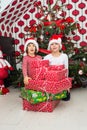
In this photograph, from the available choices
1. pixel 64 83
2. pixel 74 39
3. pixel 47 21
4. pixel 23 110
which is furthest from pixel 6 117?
pixel 74 39

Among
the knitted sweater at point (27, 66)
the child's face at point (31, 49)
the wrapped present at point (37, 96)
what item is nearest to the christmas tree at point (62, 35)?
the child's face at point (31, 49)

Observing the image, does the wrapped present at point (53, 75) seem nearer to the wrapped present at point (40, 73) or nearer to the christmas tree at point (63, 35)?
the wrapped present at point (40, 73)

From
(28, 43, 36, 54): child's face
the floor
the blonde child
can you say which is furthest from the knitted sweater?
the floor

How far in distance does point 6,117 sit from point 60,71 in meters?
0.66

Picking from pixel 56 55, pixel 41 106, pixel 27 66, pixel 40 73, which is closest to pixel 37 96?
pixel 41 106

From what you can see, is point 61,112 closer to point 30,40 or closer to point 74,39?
point 30,40

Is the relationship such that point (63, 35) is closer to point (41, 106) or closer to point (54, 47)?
point (54, 47)

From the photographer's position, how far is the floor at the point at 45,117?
7.30ft

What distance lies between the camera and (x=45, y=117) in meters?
2.48

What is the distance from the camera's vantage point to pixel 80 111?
2.66 m

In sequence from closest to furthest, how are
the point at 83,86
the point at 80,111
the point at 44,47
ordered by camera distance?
the point at 80,111, the point at 44,47, the point at 83,86

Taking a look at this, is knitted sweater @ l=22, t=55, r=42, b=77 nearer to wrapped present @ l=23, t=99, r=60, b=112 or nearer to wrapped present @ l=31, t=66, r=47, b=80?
wrapped present @ l=31, t=66, r=47, b=80

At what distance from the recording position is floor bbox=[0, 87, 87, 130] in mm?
2227

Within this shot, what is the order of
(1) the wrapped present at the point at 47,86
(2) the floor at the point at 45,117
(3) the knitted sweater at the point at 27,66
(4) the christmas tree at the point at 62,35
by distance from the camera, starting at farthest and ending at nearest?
1. (4) the christmas tree at the point at 62,35
2. (3) the knitted sweater at the point at 27,66
3. (1) the wrapped present at the point at 47,86
4. (2) the floor at the point at 45,117
